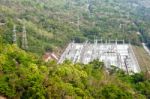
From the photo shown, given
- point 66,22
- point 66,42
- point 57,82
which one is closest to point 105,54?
point 66,42

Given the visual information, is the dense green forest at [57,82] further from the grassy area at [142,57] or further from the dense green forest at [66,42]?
the grassy area at [142,57]

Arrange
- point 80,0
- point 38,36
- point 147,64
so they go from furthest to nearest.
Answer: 1. point 80,0
2. point 38,36
3. point 147,64

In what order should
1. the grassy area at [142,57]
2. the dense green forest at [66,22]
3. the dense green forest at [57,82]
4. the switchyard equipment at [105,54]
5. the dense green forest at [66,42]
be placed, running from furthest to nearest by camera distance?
the dense green forest at [66,22], the switchyard equipment at [105,54], the grassy area at [142,57], the dense green forest at [66,42], the dense green forest at [57,82]

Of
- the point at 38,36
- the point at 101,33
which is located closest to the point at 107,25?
the point at 101,33

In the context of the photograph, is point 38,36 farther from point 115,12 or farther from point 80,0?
point 80,0

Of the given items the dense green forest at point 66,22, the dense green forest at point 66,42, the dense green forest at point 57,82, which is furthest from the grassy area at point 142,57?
the dense green forest at point 57,82

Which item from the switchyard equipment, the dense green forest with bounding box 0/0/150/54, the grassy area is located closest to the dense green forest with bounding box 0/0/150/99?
the dense green forest with bounding box 0/0/150/54
